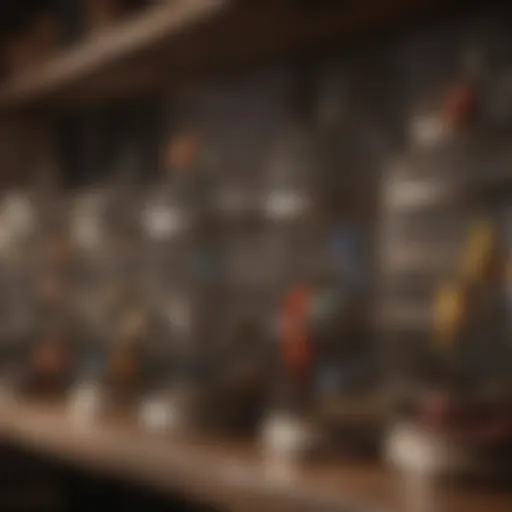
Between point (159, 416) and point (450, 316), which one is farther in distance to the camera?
point (159, 416)

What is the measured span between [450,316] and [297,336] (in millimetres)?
206

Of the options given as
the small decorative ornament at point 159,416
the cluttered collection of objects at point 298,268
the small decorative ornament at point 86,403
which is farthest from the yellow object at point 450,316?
the small decorative ornament at point 86,403

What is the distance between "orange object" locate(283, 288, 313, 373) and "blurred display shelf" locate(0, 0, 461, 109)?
283 millimetres

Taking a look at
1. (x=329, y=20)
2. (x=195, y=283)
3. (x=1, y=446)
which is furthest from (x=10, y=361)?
(x=329, y=20)

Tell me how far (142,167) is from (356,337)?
0.58m

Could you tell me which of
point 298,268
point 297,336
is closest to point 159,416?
point 297,336

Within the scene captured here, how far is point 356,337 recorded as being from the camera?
1.10m

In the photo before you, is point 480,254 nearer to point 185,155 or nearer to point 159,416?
point 159,416

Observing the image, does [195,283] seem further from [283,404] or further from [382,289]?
[283,404]

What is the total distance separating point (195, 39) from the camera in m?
1.18

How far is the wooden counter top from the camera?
720mm

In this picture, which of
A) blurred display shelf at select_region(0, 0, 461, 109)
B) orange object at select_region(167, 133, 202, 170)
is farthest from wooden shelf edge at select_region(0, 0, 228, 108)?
orange object at select_region(167, 133, 202, 170)

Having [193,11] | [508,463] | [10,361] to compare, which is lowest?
[508,463]

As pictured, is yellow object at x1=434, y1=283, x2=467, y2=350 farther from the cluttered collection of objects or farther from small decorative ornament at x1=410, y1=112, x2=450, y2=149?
small decorative ornament at x1=410, y1=112, x2=450, y2=149
